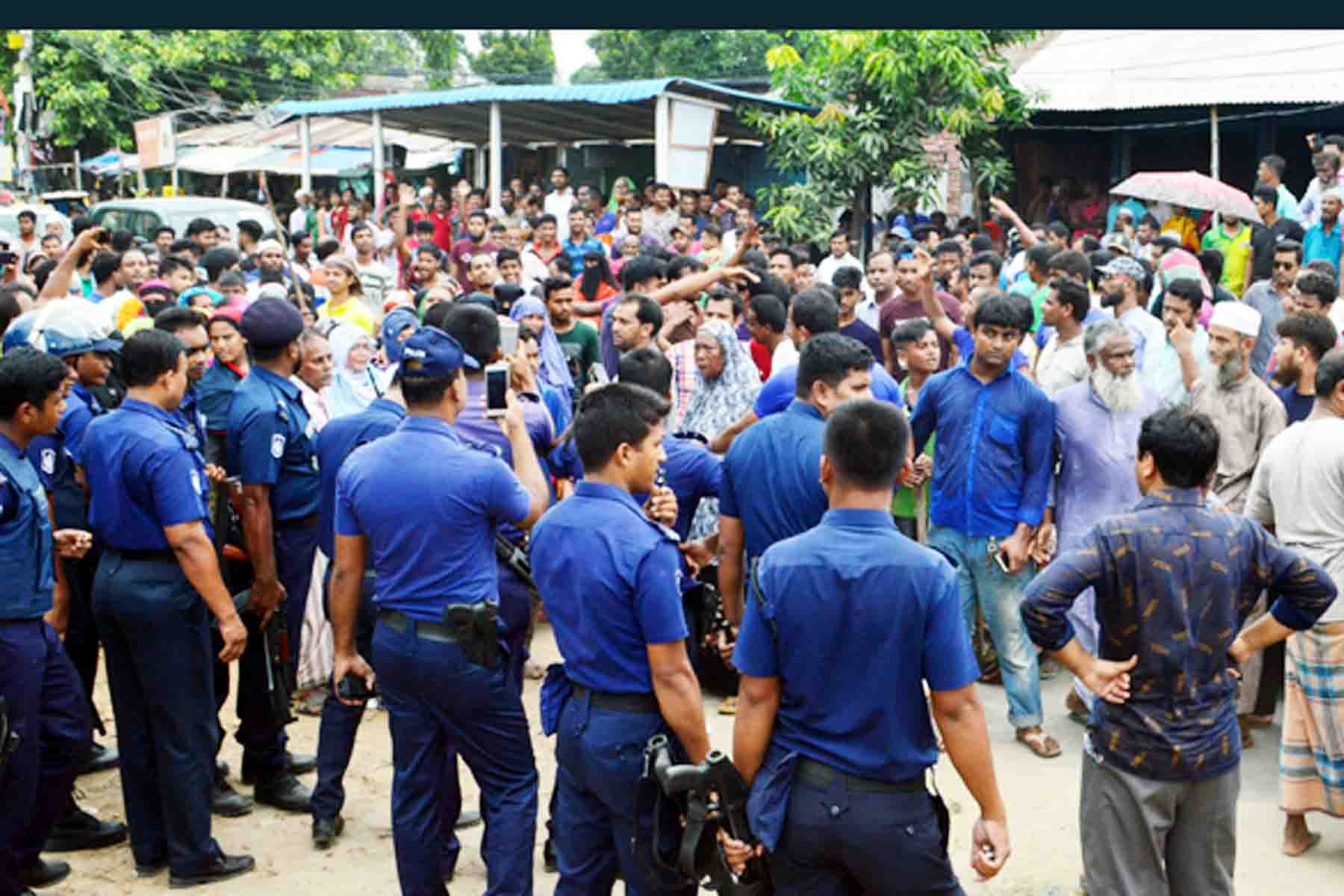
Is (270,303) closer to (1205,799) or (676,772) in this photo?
(676,772)

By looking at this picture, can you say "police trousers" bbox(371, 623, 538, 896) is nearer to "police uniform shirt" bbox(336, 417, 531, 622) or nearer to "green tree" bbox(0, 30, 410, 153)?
"police uniform shirt" bbox(336, 417, 531, 622)

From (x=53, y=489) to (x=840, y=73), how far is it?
1220 cm

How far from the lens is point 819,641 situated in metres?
3.31

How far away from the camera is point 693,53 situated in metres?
36.0

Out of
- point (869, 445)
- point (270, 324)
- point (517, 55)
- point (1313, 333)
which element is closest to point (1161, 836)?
point (869, 445)

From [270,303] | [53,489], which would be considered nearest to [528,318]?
[270,303]

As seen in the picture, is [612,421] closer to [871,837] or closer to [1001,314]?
[871,837]

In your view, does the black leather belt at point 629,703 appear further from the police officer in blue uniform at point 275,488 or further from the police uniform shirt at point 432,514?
the police officer in blue uniform at point 275,488

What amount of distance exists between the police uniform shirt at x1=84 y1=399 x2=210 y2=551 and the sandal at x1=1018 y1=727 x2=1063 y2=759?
3.66 meters

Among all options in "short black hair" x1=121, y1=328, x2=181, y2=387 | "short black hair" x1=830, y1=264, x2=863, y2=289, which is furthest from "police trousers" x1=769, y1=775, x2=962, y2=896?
"short black hair" x1=830, y1=264, x2=863, y2=289

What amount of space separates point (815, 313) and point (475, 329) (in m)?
1.94

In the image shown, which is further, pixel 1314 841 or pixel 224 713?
pixel 224 713

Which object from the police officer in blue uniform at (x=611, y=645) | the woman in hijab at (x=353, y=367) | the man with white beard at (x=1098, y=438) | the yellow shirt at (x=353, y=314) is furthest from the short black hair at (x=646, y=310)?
the police officer in blue uniform at (x=611, y=645)

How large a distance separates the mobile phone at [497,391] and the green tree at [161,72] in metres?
27.5
